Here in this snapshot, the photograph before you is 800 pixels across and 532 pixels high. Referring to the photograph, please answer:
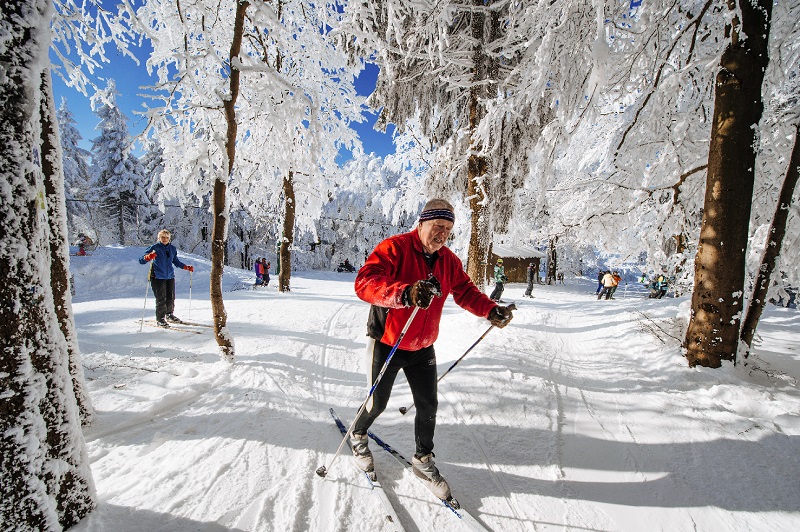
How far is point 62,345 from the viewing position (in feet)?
6.11

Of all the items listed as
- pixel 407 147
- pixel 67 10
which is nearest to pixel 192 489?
pixel 67 10

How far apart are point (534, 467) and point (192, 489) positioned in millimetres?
2615

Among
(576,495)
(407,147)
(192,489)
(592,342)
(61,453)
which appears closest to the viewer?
(61,453)

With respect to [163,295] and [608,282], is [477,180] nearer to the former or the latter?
[163,295]

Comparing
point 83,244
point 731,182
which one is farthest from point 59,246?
point 83,244

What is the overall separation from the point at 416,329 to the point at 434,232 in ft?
2.40

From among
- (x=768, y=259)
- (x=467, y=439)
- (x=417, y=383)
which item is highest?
(x=768, y=259)

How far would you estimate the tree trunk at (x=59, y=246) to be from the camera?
2.58 metres

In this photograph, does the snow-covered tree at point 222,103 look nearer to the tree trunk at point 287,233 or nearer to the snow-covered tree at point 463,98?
the snow-covered tree at point 463,98

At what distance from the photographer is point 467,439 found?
320 centimetres

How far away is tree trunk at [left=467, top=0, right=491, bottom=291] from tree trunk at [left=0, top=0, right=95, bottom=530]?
713 centimetres

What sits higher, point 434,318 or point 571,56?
point 571,56

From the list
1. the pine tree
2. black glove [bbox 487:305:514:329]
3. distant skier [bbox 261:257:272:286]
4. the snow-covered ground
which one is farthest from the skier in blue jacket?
the pine tree

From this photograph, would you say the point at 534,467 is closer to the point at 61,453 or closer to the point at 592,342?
the point at 61,453
